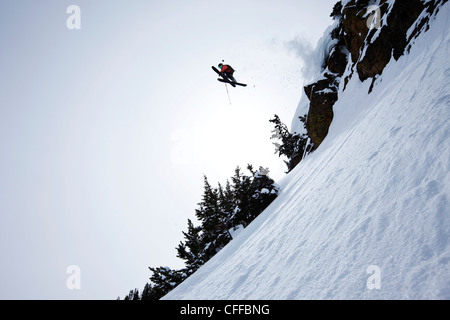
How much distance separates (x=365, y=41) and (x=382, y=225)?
49.7ft

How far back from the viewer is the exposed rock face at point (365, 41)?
10062mm

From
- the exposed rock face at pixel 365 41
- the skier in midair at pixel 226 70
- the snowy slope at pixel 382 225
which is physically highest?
the skier in midair at pixel 226 70

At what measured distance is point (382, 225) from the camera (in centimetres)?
299

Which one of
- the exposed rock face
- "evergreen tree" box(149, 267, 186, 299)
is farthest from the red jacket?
"evergreen tree" box(149, 267, 186, 299)

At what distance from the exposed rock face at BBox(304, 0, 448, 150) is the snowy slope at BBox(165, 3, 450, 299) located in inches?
183

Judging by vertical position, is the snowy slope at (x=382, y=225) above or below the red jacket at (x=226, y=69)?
below

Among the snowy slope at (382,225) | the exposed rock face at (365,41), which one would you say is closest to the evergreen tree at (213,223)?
the exposed rock face at (365,41)

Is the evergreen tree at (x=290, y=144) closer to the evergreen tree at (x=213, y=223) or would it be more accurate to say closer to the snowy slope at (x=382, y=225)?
the evergreen tree at (x=213, y=223)

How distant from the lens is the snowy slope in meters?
2.26

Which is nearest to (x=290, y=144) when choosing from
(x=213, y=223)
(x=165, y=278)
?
(x=213, y=223)

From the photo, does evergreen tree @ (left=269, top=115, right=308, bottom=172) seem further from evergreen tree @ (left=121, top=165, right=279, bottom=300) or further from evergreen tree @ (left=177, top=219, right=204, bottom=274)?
evergreen tree @ (left=177, top=219, right=204, bottom=274)

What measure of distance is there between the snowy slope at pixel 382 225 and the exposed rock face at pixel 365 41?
465 cm

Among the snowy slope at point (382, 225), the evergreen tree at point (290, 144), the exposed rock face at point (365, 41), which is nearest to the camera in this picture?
the snowy slope at point (382, 225)
